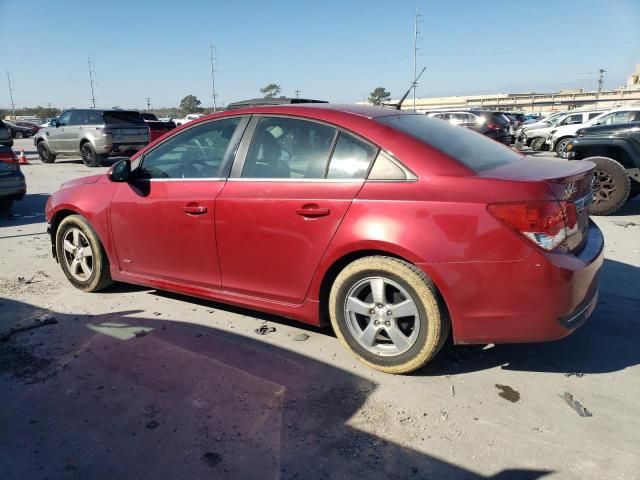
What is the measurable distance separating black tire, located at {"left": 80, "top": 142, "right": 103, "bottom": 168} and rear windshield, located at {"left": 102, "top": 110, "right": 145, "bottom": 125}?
1.08 metres

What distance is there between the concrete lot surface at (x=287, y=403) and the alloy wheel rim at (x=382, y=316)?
8.1 inches

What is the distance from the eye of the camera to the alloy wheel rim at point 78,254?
4.60 metres

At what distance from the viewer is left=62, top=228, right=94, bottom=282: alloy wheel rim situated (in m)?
4.60

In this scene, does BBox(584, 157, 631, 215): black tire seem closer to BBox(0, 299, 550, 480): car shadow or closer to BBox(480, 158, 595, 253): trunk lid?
BBox(480, 158, 595, 253): trunk lid

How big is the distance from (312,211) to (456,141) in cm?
111

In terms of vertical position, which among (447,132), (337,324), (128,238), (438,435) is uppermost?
(447,132)

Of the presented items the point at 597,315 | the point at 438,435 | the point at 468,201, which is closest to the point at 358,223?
the point at 468,201

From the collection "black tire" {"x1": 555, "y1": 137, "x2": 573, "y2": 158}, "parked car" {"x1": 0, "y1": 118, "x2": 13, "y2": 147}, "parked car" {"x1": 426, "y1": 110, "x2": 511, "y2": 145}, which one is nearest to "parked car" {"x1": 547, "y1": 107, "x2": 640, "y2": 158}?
"black tire" {"x1": 555, "y1": 137, "x2": 573, "y2": 158}

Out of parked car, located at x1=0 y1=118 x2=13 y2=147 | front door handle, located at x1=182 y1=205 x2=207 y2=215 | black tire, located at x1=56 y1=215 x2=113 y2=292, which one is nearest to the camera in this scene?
front door handle, located at x1=182 y1=205 x2=207 y2=215

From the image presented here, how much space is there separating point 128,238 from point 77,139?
48.0ft

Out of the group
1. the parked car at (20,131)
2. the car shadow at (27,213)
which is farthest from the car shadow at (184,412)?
the parked car at (20,131)

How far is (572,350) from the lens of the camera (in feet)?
11.3

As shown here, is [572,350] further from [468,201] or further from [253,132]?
[253,132]

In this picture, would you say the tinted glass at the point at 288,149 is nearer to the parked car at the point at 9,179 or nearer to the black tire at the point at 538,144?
the parked car at the point at 9,179
